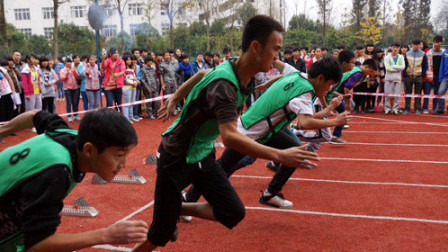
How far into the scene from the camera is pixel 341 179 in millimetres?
5762

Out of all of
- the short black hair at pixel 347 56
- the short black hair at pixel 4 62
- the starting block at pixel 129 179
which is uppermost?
the short black hair at pixel 4 62

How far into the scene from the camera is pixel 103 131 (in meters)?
1.87

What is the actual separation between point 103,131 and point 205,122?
96cm

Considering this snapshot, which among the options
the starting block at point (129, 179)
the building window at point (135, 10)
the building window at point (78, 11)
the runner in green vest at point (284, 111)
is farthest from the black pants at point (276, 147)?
the building window at point (135, 10)

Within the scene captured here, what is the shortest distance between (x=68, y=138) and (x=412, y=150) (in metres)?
7.36

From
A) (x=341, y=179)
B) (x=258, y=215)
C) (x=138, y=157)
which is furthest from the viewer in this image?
(x=138, y=157)

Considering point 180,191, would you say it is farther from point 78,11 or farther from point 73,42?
point 78,11

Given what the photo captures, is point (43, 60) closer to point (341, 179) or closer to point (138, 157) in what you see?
point (138, 157)

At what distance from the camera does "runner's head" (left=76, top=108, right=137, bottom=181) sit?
1.88m

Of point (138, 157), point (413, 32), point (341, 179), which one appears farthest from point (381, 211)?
point (413, 32)

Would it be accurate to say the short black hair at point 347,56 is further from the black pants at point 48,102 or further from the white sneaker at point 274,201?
the black pants at point 48,102

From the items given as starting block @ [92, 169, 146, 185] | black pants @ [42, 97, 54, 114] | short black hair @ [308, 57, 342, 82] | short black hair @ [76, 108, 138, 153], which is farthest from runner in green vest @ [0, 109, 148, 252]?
black pants @ [42, 97, 54, 114]

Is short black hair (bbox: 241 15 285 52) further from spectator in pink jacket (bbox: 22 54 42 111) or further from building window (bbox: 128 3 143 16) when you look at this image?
building window (bbox: 128 3 143 16)

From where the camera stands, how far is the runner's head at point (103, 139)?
6.16ft
